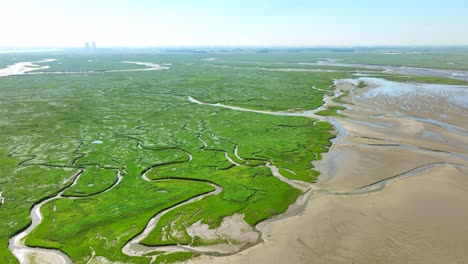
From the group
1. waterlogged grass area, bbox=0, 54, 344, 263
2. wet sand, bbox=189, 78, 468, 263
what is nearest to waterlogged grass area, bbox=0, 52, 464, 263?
waterlogged grass area, bbox=0, 54, 344, 263

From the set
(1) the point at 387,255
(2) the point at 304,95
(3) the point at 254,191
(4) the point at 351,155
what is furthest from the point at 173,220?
(2) the point at 304,95

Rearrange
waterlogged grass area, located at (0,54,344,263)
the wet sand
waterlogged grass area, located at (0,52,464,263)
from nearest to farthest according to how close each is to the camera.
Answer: the wet sand → waterlogged grass area, located at (0,52,464,263) → waterlogged grass area, located at (0,54,344,263)

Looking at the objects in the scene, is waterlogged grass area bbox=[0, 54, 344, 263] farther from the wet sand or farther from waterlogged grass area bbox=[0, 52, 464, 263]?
the wet sand

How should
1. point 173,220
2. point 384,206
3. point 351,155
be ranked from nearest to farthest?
point 173,220, point 384,206, point 351,155

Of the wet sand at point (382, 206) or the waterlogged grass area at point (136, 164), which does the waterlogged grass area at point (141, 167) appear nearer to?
the waterlogged grass area at point (136, 164)

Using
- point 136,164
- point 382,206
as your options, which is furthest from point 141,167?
point 382,206

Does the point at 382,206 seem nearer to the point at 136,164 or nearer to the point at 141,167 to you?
the point at 141,167

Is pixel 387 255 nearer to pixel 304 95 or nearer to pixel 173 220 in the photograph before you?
pixel 173 220

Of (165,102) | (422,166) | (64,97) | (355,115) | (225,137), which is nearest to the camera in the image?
(422,166)
